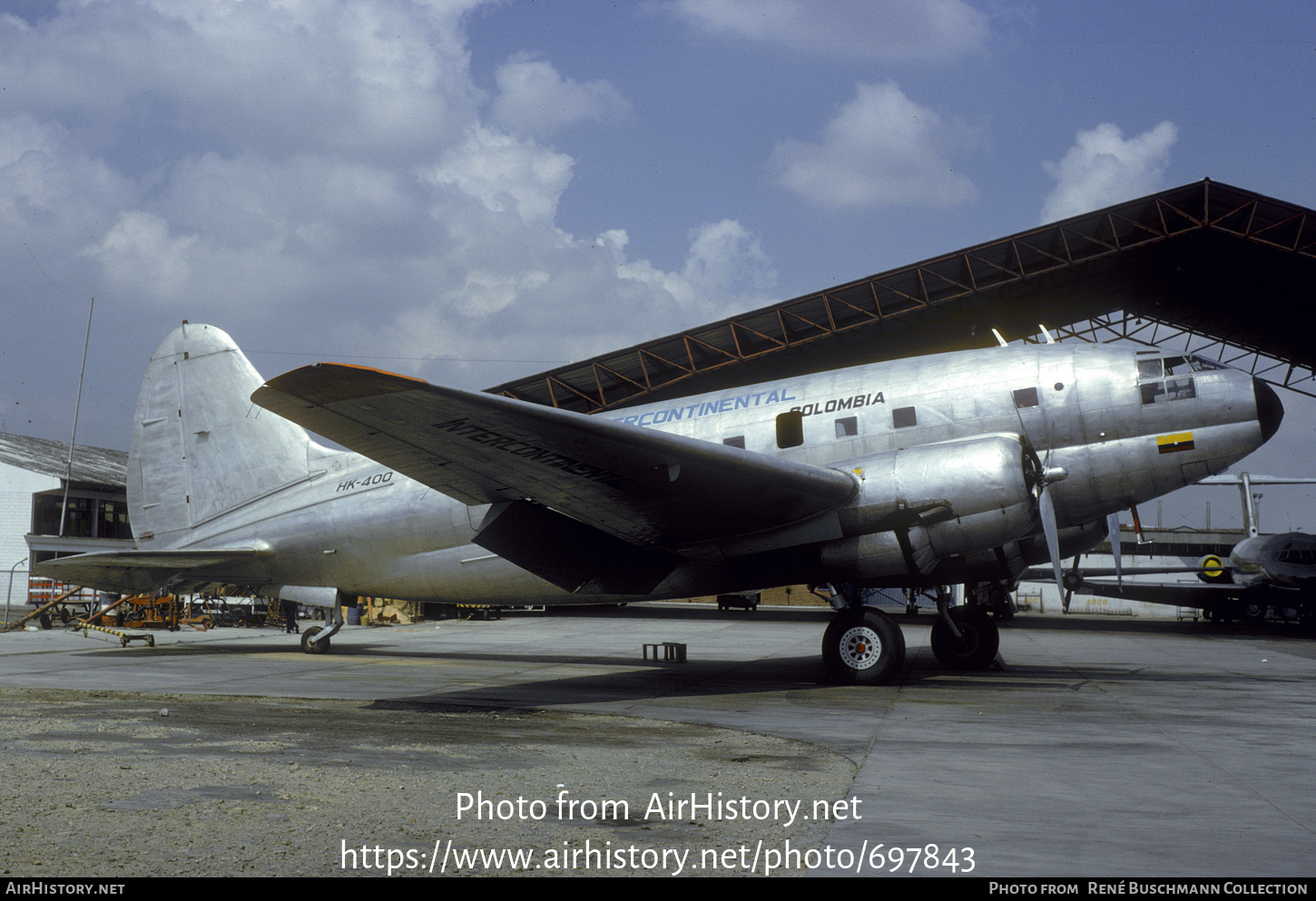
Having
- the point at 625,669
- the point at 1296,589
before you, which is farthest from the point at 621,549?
the point at 1296,589

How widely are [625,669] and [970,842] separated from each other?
1154 centimetres

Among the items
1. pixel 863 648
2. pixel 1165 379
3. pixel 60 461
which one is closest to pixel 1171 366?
pixel 1165 379

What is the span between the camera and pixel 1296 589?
130ft

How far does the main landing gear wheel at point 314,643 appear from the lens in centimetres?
→ 1884

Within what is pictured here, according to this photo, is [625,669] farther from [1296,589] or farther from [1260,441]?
[1296,589]

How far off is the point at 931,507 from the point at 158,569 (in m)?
13.4

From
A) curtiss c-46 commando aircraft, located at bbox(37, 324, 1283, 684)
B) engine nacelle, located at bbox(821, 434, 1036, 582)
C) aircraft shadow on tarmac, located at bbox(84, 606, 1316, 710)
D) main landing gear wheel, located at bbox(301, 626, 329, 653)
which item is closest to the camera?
curtiss c-46 commando aircraft, located at bbox(37, 324, 1283, 684)

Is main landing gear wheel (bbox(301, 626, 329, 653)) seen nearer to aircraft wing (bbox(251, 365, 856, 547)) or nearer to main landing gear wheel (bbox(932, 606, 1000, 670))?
aircraft wing (bbox(251, 365, 856, 547))

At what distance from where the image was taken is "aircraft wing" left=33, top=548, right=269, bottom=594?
16.1 meters

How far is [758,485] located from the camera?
448 inches

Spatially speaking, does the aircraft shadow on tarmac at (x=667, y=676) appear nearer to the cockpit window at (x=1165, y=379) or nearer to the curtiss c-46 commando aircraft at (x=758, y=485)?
the curtiss c-46 commando aircraft at (x=758, y=485)

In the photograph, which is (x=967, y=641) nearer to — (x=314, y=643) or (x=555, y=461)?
(x=555, y=461)

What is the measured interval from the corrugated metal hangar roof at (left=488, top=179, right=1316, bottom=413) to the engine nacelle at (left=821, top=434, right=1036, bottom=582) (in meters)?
23.0

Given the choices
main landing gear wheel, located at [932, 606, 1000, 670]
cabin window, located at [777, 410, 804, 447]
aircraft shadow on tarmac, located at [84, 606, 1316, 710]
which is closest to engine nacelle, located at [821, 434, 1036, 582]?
cabin window, located at [777, 410, 804, 447]
